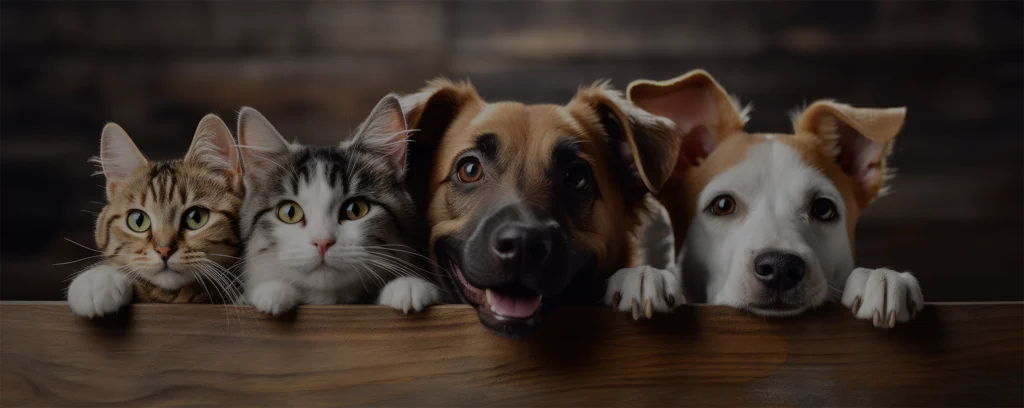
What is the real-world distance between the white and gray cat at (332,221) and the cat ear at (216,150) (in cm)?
2

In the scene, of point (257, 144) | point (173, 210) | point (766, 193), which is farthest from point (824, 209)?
point (173, 210)

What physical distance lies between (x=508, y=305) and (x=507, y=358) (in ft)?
0.28

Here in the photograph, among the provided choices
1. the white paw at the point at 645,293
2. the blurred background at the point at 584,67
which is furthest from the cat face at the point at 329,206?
the blurred background at the point at 584,67

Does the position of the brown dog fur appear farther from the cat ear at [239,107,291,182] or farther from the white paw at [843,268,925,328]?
the white paw at [843,268,925,328]

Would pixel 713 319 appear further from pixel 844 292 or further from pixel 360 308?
pixel 360 308

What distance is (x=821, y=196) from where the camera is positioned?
1.22 metres

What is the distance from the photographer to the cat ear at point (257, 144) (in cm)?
114

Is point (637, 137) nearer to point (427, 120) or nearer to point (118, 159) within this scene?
point (427, 120)

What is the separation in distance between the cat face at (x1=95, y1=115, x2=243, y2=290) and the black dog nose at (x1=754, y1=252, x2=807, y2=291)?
71 centimetres

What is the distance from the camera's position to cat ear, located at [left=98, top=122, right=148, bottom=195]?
1.16m

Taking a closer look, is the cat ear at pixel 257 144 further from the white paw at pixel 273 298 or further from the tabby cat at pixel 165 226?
the white paw at pixel 273 298

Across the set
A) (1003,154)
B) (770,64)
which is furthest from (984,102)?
(770,64)

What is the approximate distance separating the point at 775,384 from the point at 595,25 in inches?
45.5

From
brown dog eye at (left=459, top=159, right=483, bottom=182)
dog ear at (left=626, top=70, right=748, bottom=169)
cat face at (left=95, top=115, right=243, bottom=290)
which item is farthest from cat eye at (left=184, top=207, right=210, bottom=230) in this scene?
dog ear at (left=626, top=70, right=748, bottom=169)
